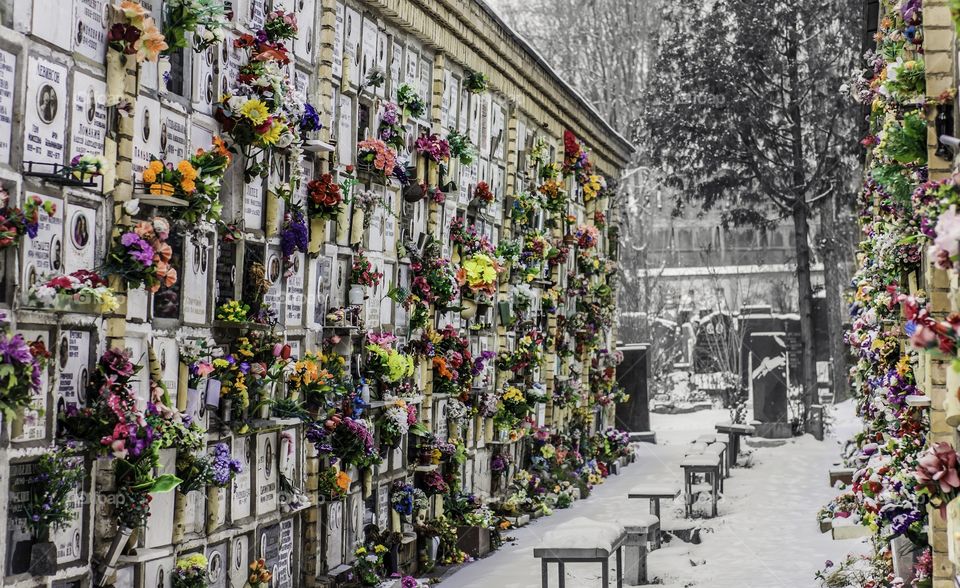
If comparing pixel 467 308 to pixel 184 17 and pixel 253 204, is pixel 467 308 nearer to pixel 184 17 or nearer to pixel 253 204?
pixel 253 204

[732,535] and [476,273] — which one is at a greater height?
[476,273]

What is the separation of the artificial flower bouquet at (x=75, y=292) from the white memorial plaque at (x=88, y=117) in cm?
48

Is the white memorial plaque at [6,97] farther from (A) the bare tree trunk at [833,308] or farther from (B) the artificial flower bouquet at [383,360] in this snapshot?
(A) the bare tree trunk at [833,308]

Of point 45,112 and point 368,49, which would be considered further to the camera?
point 368,49

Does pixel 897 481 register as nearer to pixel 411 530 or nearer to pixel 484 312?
pixel 411 530

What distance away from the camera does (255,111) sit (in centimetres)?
509

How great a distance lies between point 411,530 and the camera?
7570mm

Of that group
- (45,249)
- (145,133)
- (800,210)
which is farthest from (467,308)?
(800,210)

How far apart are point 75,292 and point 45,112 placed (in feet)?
2.17

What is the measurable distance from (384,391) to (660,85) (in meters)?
13.6

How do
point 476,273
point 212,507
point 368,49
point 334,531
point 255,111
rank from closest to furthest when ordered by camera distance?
point 212,507, point 255,111, point 334,531, point 368,49, point 476,273

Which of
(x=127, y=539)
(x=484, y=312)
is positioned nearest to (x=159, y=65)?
(x=127, y=539)

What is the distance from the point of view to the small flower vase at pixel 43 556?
367 cm

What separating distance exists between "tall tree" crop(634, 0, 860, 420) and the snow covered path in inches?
192
